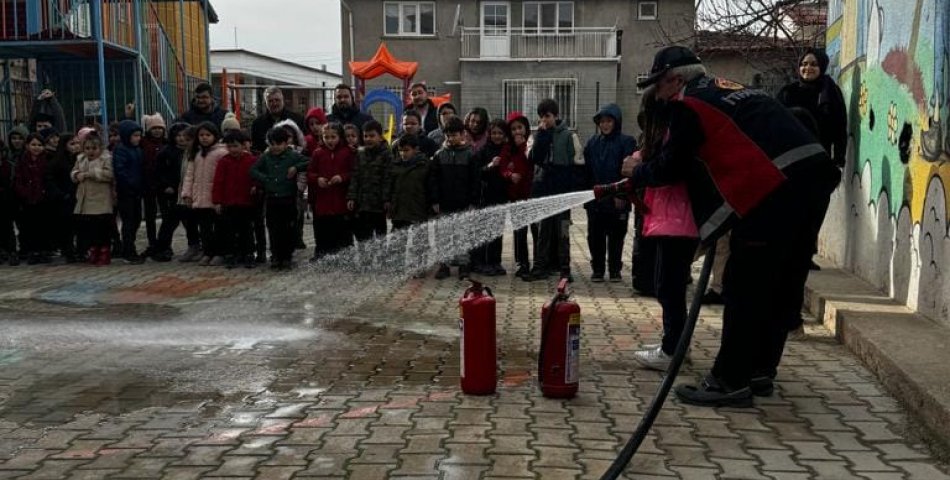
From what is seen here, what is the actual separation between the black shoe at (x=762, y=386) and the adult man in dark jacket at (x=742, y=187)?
57mm

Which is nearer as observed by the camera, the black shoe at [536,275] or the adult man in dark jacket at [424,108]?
the black shoe at [536,275]

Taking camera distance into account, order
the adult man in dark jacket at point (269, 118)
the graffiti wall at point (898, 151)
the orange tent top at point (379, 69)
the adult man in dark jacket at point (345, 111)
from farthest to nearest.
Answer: the orange tent top at point (379, 69) < the adult man in dark jacket at point (269, 118) < the adult man in dark jacket at point (345, 111) < the graffiti wall at point (898, 151)

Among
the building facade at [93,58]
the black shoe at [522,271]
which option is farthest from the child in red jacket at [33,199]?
the black shoe at [522,271]

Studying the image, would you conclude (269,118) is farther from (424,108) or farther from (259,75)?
(259,75)

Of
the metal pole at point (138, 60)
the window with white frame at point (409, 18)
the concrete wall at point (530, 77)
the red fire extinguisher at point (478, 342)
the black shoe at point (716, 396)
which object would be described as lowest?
the black shoe at point (716, 396)

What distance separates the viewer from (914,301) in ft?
22.3

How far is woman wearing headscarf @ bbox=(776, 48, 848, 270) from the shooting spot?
830 centimetres

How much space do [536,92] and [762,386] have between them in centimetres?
3024

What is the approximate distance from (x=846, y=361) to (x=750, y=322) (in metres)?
1.62

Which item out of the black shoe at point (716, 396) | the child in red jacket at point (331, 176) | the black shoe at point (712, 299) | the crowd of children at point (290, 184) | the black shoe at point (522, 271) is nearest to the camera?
the black shoe at point (716, 396)

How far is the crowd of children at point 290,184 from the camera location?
10.2m

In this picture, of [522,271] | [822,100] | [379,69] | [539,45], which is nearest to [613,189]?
[822,100]

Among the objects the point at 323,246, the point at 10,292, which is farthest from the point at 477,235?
the point at 10,292

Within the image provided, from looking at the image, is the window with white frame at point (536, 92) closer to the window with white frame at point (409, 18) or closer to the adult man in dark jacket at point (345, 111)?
the window with white frame at point (409, 18)
